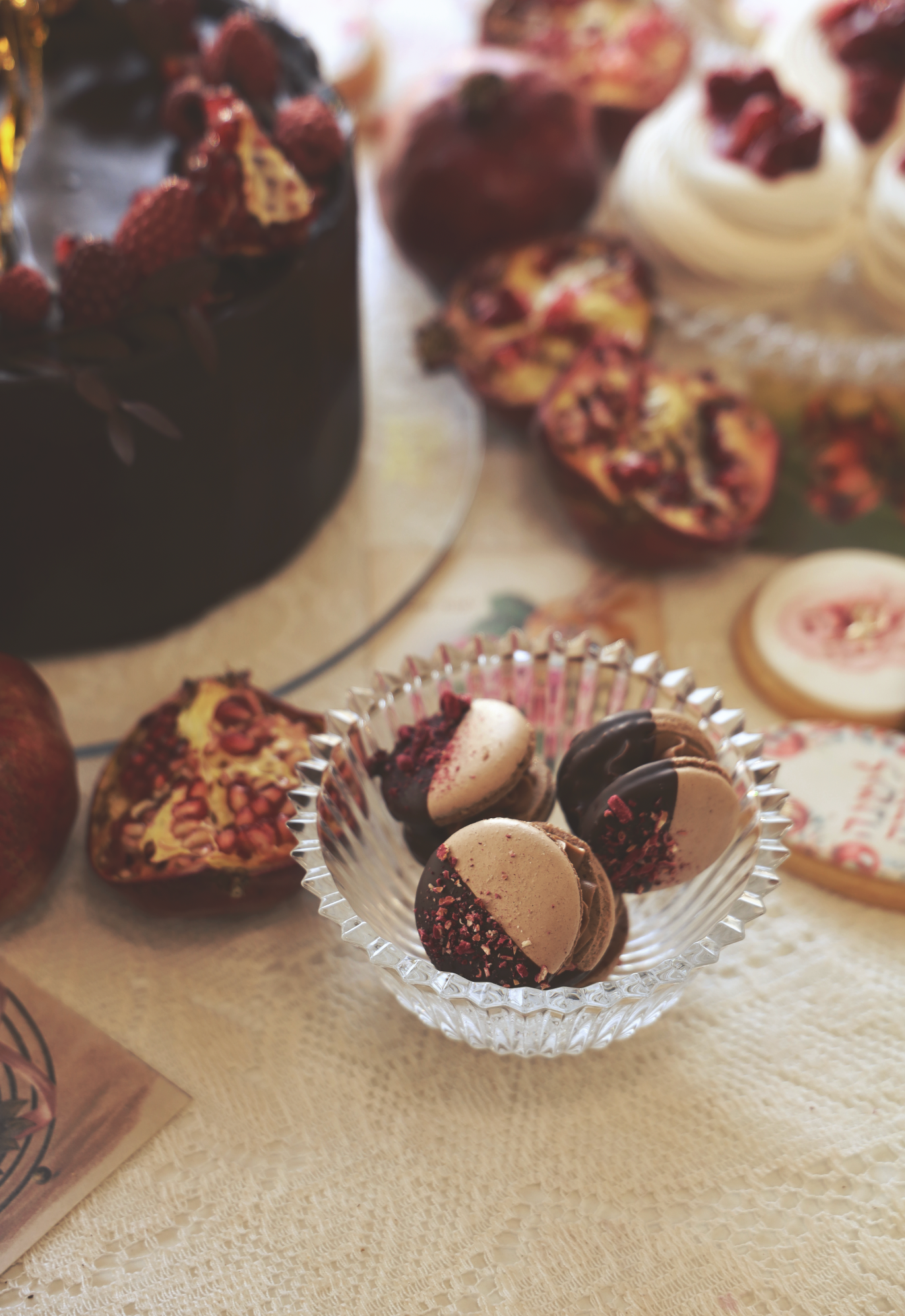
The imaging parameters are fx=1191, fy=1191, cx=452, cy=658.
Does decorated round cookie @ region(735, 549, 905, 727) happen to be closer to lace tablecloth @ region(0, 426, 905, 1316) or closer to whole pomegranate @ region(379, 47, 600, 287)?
lace tablecloth @ region(0, 426, 905, 1316)

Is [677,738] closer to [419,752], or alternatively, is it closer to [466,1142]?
[419,752]

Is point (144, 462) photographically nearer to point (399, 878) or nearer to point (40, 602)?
point (40, 602)

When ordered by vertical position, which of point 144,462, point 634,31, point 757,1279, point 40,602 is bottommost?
point 757,1279

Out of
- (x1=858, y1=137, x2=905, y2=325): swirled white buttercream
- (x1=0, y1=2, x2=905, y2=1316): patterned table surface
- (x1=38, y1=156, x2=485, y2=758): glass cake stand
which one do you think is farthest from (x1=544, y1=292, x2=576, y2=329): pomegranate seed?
(x1=0, y1=2, x2=905, y2=1316): patterned table surface

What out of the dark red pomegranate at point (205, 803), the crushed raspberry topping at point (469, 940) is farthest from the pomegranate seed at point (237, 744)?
the crushed raspberry topping at point (469, 940)

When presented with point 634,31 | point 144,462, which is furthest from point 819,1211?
point 634,31

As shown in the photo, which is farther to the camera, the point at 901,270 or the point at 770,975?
the point at 901,270

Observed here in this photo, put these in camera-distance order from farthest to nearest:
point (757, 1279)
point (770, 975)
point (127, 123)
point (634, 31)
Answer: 1. point (634, 31)
2. point (127, 123)
3. point (770, 975)
4. point (757, 1279)
